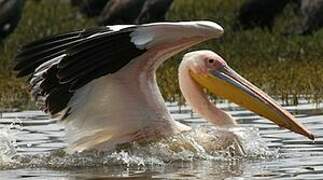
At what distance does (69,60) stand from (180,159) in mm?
1031

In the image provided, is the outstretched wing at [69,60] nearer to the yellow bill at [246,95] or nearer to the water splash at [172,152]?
the water splash at [172,152]

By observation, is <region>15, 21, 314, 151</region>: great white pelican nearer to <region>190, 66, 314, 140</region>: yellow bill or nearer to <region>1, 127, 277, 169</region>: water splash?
<region>190, 66, 314, 140</region>: yellow bill

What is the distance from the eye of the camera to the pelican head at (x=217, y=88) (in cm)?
974

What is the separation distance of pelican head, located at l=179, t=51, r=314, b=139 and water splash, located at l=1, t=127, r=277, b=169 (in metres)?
0.18

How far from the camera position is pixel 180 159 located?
962cm

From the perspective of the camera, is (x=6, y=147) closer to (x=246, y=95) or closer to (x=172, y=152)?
(x=172, y=152)

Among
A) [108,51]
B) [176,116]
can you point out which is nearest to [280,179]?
[108,51]

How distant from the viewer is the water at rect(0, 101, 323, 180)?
8.93 m

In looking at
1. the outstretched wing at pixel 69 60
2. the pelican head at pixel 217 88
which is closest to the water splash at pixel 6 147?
the outstretched wing at pixel 69 60

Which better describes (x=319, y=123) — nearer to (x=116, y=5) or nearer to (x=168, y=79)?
(x=168, y=79)

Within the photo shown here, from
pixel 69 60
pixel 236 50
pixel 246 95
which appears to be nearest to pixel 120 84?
pixel 69 60

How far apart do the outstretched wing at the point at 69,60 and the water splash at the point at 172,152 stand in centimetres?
39

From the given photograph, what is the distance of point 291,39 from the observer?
19.4 m

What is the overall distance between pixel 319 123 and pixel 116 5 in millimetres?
10620
